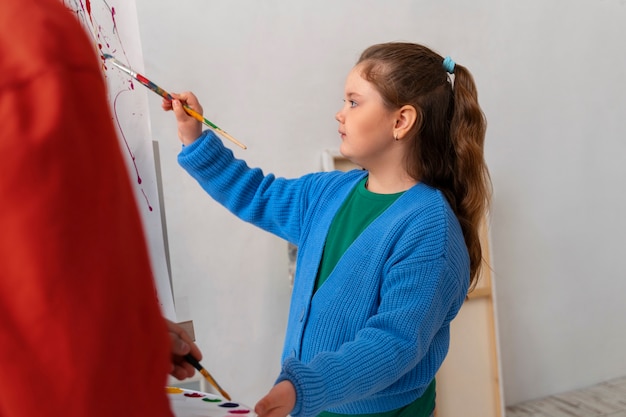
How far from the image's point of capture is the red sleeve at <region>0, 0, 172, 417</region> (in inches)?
12.1

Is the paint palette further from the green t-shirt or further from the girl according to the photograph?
the green t-shirt

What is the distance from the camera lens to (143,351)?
1.16ft

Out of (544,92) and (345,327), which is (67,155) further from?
(544,92)

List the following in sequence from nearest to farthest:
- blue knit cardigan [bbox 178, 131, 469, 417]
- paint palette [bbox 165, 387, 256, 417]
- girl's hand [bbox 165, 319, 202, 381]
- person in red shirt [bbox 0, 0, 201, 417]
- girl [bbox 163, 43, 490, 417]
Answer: person in red shirt [bbox 0, 0, 201, 417] < girl's hand [bbox 165, 319, 202, 381] < paint palette [bbox 165, 387, 256, 417] < blue knit cardigan [bbox 178, 131, 469, 417] < girl [bbox 163, 43, 490, 417]

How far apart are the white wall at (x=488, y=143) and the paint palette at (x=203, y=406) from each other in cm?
96

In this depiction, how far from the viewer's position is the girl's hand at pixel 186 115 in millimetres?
1199

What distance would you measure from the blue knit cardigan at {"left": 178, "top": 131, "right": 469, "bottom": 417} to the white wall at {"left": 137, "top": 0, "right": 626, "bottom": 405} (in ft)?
1.70

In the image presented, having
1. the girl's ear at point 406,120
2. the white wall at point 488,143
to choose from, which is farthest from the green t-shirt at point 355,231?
the white wall at point 488,143

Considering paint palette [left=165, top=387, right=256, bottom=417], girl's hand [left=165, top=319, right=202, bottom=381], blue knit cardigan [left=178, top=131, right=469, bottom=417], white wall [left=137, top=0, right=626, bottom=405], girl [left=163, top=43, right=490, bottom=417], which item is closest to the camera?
girl's hand [left=165, top=319, right=202, bottom=381]

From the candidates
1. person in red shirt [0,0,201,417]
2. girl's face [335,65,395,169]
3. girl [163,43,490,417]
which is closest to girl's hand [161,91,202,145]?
girl [163,43,490,417]

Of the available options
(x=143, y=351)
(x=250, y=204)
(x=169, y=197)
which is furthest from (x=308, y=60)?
(x=143, y=351)

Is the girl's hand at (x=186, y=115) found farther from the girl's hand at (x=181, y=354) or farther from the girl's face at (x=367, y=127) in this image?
the girl's hand at (x=181, y=354)

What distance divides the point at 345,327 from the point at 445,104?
0.47 m

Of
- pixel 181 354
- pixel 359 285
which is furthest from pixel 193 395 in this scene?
pixel 359 285
